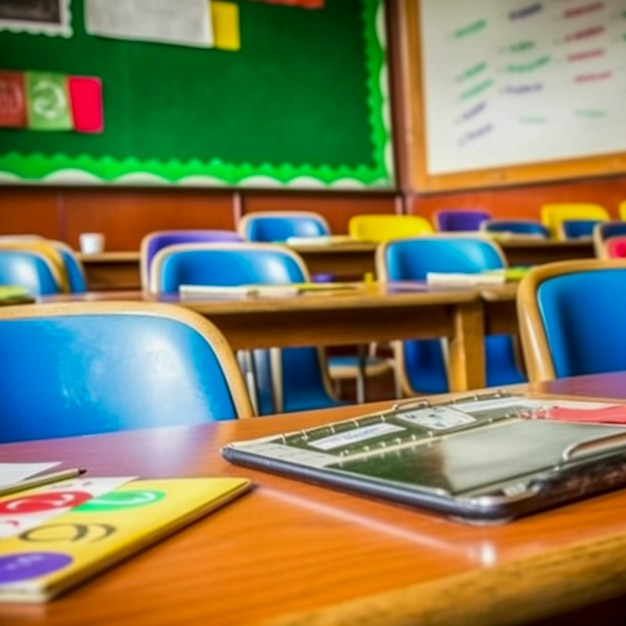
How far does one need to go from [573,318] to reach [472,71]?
198 inches

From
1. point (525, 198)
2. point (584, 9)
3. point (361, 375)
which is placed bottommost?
point (361, 375)

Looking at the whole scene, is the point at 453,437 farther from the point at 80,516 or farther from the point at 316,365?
the point at 316,365

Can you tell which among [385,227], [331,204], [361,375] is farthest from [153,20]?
[361,375]

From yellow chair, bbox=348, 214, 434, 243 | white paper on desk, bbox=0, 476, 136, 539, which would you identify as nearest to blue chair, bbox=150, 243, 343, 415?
white paper on desk, bbox=0, 476, 136, 539

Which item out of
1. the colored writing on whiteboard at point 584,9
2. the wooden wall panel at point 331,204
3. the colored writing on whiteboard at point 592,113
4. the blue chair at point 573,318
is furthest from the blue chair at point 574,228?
the blue chair at point 573,318

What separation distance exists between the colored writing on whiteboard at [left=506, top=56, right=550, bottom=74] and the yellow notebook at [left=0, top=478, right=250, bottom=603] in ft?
18.2

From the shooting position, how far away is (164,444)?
2.35 feet

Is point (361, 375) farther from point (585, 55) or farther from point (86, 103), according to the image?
point (585, 55)

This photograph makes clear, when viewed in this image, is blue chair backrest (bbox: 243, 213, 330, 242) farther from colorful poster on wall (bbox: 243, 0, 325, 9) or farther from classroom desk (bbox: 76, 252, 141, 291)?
colorful poster on wall (bbox: 243, 0, 325, 9)

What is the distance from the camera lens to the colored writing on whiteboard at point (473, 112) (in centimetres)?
607

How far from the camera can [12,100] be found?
16.6ft

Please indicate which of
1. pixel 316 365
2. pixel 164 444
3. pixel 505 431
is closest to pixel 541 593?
pixel 505 431

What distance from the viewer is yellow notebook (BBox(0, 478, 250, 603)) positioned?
400 mm

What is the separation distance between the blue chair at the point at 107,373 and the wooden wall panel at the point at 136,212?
4.40 meters
